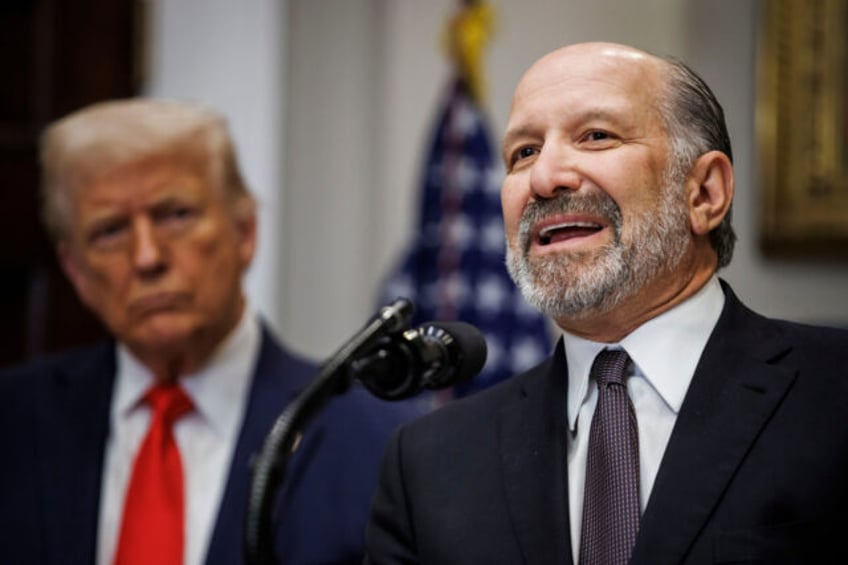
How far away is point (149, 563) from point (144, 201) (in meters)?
0.64

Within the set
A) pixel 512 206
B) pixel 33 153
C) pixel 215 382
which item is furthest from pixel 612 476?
pixel 33 153

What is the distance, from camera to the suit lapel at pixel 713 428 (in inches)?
46.4

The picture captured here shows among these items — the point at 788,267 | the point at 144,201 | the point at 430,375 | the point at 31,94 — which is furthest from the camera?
the point at 788,267

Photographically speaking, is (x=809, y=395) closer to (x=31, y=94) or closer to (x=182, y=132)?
(x=182, y=132)

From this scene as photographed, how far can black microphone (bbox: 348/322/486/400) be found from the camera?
3.63 ft

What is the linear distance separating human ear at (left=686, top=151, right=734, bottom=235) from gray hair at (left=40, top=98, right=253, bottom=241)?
1.16 metres

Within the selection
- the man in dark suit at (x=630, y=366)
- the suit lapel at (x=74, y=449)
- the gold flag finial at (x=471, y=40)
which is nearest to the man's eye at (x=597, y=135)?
the man in dark suit at (x=630, y=366)

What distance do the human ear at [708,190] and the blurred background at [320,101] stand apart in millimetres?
1952

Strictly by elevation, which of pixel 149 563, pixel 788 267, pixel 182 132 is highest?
pixel 182 132

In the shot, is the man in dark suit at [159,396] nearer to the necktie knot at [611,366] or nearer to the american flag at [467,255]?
the necktie knot at [611,366]

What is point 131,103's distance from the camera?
87.4 inches

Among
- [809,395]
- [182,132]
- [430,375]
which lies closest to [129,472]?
[182,132]

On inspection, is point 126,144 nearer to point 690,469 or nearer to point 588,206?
point 588,206

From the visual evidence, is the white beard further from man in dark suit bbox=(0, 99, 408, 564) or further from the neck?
man in dark suit bbox=(0, 99, 408, 564)
